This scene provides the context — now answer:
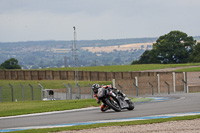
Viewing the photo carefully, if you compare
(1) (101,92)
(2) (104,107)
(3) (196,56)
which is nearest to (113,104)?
(2) (104,107)

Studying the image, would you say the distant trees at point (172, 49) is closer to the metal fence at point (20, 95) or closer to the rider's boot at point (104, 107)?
the metal fence at point (20, 95)

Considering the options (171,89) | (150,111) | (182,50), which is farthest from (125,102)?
(182,50)

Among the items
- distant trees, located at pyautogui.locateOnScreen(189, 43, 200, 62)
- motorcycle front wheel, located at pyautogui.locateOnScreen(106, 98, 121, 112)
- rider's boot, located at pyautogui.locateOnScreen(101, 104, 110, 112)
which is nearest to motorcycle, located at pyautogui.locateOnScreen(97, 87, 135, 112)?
motorcycle front wheel, located at pyautogui.locateOnScreen(106, 98, 121, 112)

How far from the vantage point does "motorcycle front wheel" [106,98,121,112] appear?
19.4 m

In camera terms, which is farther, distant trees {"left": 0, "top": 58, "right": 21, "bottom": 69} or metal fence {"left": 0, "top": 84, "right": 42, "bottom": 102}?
distant trees {"left": 0, "top": 58, "right": 21, "bottom": 69}

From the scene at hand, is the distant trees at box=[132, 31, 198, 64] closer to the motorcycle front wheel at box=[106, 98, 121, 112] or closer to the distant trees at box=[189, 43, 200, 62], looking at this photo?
the distant trees at box=[189, 43, 200, 62]

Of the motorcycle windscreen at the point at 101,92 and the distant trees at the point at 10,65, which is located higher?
the motorcycle windscreen at the point at 101,92

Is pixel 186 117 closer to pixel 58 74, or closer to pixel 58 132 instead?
pixel 58 132

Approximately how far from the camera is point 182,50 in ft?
358

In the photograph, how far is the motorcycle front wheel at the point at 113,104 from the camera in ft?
63.7

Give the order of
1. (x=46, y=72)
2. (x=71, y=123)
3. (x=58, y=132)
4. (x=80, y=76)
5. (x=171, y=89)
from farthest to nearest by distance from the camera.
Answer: (x=46, y=72) < (x=80, y=76) < (x=171, y=89) < (x=71, y=123) < (x=58, y=132)

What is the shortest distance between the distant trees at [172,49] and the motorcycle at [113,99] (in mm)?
88820

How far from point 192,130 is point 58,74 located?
57.5 m

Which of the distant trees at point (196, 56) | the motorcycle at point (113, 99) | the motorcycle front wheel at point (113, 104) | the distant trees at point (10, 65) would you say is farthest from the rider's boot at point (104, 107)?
the distant trees at point (10, 65)
